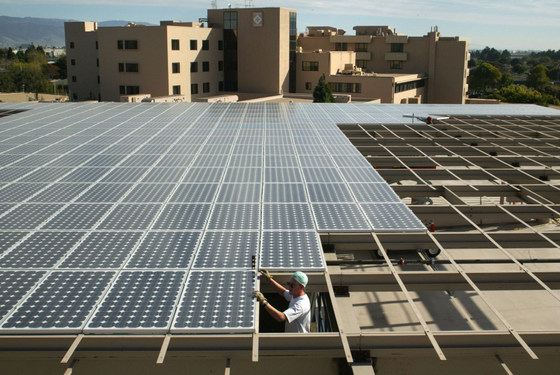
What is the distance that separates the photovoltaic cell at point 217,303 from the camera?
239 inches

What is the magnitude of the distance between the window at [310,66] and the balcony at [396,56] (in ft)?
61.6

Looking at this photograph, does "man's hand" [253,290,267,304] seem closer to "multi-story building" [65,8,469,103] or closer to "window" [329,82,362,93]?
"multi-story building" [65,8,469,103]

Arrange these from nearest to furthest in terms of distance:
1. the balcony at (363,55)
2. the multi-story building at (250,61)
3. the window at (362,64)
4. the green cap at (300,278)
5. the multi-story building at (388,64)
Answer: the green cap at (300,278), the multi-story building at (250,61), the multi-story building at (388,64), the balcony at (363,55), the window at (362,64)

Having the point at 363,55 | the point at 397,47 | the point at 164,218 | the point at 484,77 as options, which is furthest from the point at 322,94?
the point at 484,77

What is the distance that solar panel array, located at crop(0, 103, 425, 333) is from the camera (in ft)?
21.1

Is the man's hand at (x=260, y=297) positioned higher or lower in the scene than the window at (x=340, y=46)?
lower

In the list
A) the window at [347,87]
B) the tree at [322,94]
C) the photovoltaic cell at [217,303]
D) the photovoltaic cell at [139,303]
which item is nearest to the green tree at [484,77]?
the window at [347,87]

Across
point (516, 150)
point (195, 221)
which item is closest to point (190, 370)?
point (195, 221)

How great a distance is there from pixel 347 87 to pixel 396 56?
22.4 metres

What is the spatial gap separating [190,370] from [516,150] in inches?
603

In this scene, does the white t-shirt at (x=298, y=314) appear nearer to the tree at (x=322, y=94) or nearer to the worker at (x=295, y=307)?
the worker at (x=295, y=307)

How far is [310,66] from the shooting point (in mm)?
72250

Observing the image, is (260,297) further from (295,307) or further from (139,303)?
(139,303)

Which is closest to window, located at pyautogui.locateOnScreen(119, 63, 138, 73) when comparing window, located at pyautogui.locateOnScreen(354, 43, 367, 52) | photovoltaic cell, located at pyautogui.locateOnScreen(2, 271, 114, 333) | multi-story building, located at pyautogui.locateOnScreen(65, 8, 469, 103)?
multi-story building, located at pyautogui.locateOnScreen(65, 8, 469, 103)
